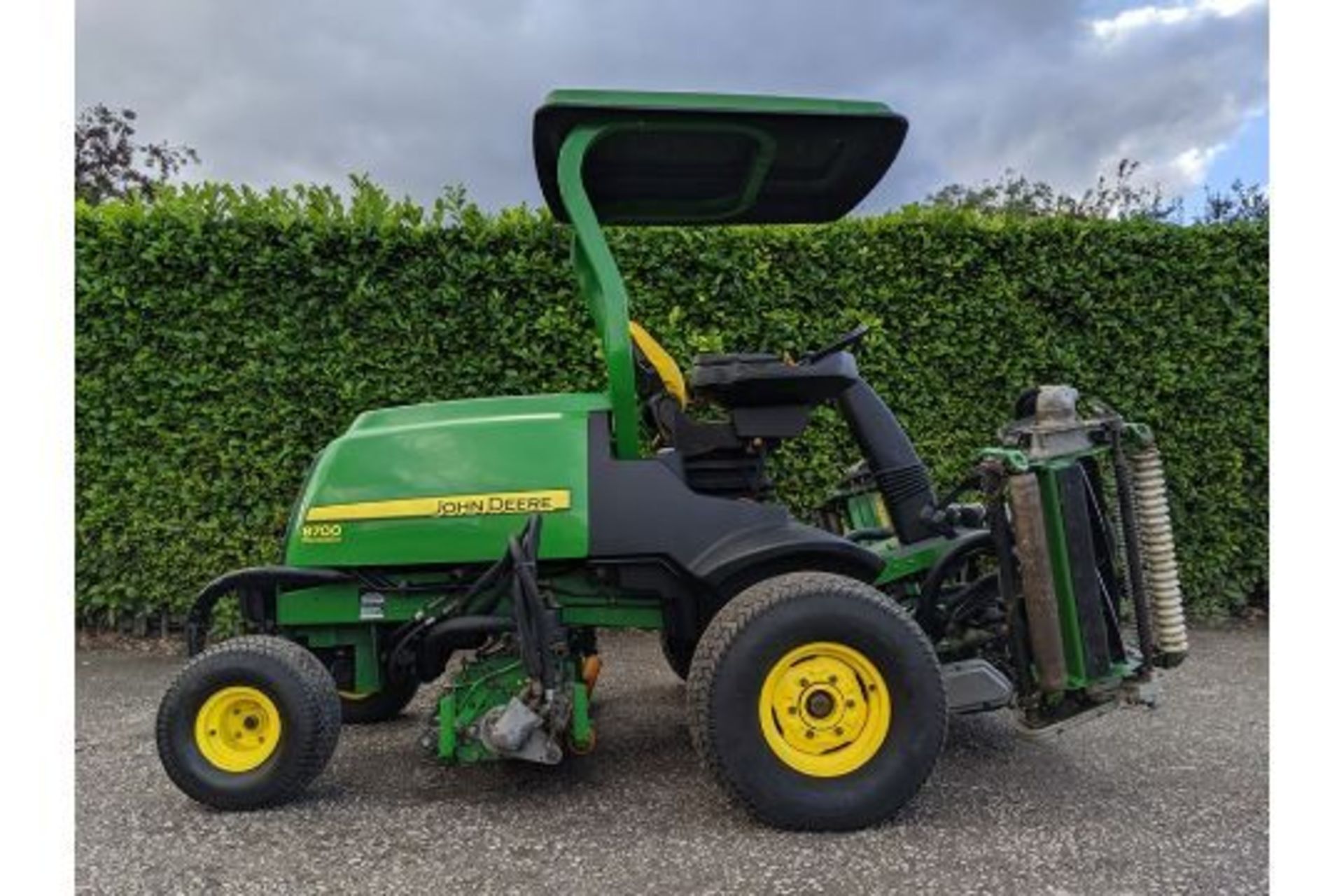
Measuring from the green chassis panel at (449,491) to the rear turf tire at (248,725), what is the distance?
0.40m

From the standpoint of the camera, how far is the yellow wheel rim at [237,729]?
3.24m

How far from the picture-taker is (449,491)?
11.1 ft

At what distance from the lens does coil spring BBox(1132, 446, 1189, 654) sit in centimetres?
329

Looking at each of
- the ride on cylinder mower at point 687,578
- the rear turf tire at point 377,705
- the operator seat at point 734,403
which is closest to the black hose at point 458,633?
the ride on cylinder mower at point 687,578

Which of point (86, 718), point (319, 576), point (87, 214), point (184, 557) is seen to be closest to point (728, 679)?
point (319, 576)

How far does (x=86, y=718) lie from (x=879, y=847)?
11.8ft

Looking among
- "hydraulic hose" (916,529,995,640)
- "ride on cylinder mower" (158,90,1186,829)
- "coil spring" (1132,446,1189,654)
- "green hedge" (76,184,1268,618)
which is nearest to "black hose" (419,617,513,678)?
"ride on cylinder mower" (158,90,1186,829)

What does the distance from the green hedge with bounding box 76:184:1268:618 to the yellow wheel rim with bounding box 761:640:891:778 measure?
8.99ft

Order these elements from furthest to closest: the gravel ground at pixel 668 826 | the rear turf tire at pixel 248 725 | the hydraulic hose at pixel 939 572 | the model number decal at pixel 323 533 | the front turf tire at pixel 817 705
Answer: the hydraulic hose at pixel 939 572, the model number decal at pixel 323 533, the rear turf tire at pixel 248 725, the front turf tire at pixel 817 705, the gravel ground at pixel 668 826

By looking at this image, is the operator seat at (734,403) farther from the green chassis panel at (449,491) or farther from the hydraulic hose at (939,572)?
the hydraulic hose at (939,572)

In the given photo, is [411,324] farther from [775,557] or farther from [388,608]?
[775,557]

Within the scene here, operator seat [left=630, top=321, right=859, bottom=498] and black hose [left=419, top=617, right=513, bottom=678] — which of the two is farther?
operator seat [left=630, top=321, right=859, bottom=498]

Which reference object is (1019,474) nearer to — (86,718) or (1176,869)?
(1176,869)

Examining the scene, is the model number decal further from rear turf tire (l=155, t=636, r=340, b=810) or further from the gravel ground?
the gravel ground
